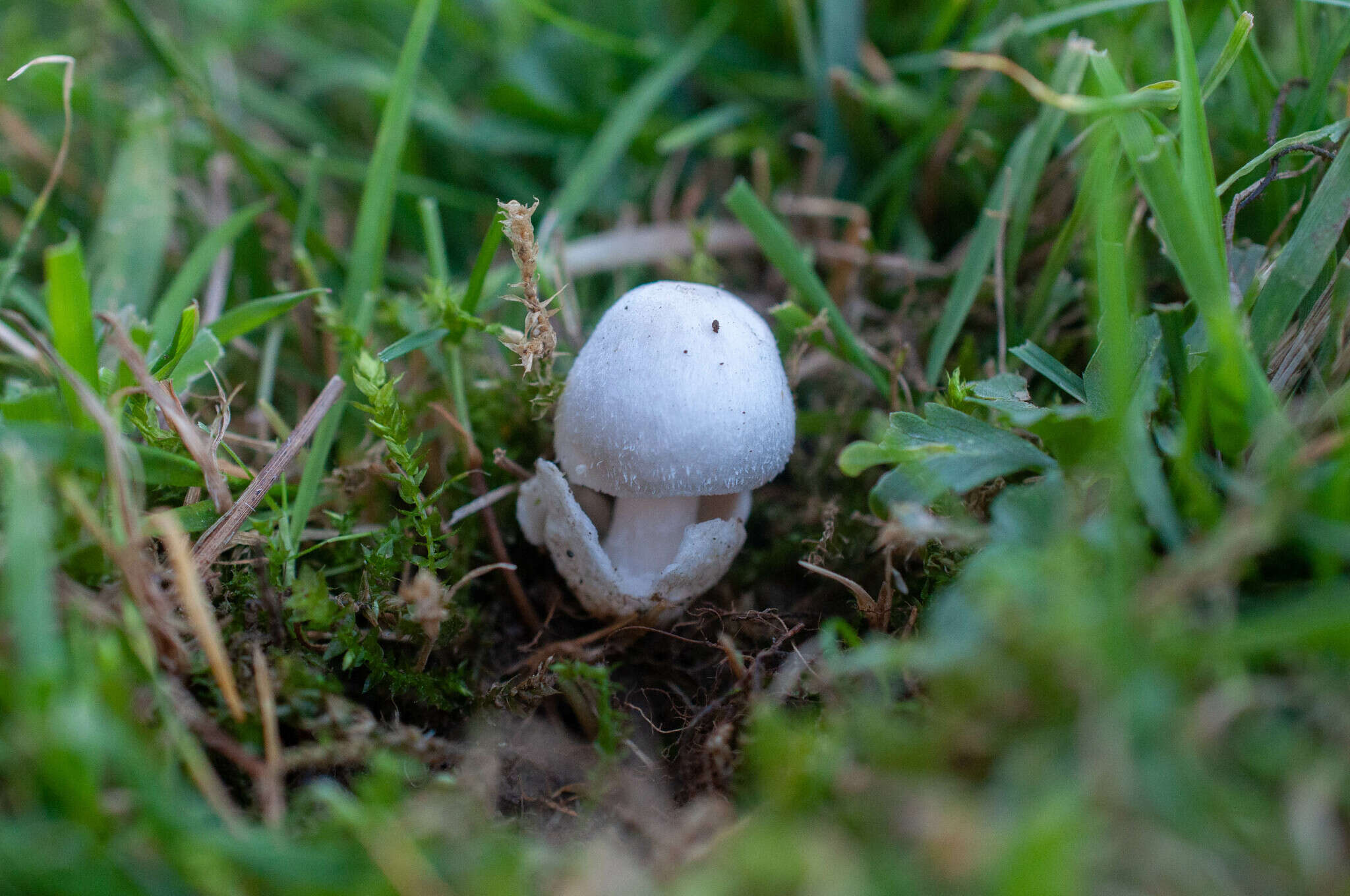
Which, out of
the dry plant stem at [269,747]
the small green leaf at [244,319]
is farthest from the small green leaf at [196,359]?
the dry plant stem at [269,747]

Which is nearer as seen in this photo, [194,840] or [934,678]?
[194,840]

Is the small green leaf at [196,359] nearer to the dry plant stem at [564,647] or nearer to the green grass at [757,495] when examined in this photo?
the green grass at [757,495]

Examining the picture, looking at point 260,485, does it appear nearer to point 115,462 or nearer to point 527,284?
point 115,462

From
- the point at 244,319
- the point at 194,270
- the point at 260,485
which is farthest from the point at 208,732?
the point at 194,270

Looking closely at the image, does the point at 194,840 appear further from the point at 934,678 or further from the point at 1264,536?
the point at 1264,536

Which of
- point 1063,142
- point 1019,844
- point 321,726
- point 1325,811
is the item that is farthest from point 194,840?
point 1063,142

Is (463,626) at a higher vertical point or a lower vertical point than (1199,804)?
lower
